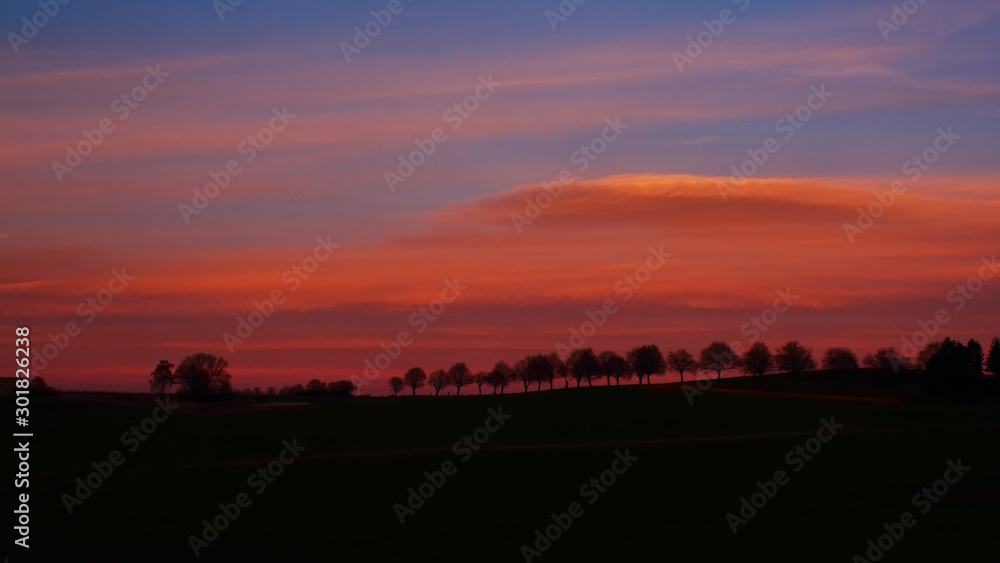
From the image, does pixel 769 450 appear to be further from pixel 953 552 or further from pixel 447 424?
pixel 447 424

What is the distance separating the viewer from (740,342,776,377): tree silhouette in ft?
632

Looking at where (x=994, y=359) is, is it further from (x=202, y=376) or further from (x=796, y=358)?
(x=202, y=376)

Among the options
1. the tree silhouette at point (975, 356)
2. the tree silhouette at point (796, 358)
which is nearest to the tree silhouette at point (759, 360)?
the tree silhouette at point (796, 358)

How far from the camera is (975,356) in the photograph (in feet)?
447

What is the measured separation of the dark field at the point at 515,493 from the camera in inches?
1465

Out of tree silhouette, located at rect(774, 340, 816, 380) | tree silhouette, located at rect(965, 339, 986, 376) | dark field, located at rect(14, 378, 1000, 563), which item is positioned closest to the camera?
dark field, located at rect(14, 378, 1000, 563)

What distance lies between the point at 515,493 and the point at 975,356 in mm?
109383

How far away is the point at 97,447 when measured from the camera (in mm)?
63875

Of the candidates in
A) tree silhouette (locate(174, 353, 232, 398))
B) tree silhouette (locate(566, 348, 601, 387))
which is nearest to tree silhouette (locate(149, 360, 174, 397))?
tree silhouette (locate(174, 353, 232, 398))

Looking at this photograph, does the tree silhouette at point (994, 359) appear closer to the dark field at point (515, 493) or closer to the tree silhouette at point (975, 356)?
the tree silhouette at point (975, 356)

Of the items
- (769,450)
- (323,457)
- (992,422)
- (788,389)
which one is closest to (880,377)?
(788,389)

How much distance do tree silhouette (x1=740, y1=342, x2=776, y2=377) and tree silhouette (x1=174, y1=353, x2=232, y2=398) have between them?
103 metres

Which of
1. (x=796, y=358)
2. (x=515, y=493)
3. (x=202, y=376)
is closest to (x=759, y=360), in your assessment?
(x=796, y=358)

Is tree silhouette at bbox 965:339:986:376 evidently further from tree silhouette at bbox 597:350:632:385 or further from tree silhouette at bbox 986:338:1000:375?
tree silhouette at bbox 597:350:632:385
